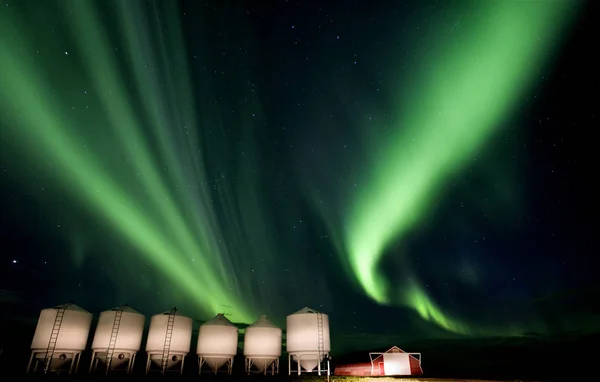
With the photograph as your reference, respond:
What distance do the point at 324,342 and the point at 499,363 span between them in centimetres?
5507

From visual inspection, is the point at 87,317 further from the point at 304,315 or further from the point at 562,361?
the point at 562,361

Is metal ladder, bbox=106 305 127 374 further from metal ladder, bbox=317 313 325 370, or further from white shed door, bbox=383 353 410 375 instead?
white shed door, bbox=383 353 410 375

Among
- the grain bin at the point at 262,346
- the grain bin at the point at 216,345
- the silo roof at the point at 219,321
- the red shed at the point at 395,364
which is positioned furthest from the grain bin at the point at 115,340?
the red shed at the point at 395,364

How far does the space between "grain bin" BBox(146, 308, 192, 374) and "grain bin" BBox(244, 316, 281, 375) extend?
23.6ft

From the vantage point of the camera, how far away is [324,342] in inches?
1464

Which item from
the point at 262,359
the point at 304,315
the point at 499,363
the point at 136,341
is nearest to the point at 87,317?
the point at 136,341

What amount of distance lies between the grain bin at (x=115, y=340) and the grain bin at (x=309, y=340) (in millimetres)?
17430

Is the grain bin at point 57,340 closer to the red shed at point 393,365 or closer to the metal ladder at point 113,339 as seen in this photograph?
the metal ladder at point 113,339

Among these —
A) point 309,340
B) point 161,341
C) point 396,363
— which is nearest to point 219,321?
point 161,341

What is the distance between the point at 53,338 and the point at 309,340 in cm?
2665

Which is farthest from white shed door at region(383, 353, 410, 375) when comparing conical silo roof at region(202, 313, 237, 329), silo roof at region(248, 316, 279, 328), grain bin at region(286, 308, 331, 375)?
conical silo roof at region(202, 313, 237, 329)

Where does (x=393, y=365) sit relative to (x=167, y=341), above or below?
below

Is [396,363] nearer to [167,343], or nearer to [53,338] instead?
[167,343]

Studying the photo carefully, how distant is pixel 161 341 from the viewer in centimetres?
3953
